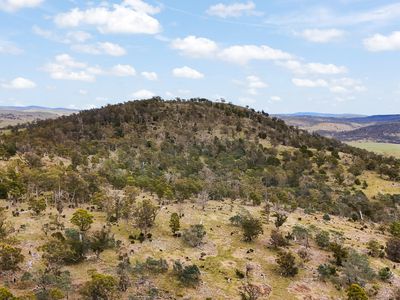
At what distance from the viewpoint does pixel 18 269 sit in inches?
2562

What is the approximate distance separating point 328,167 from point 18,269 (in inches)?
5850

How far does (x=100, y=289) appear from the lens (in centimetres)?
5812

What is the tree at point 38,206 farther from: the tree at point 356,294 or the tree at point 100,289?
the tree at point 356,294

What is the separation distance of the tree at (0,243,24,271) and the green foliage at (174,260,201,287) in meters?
25.8

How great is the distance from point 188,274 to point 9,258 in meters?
28.8

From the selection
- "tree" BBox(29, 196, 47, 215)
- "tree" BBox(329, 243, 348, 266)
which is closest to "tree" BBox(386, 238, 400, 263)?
"tree" BBox(329, 243, 348, 266)

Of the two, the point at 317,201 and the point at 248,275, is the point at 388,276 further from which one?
the point at 317,201

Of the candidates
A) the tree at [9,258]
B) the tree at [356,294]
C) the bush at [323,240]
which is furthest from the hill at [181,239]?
the tree at [356,294]

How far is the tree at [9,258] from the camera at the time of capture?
2495 inches

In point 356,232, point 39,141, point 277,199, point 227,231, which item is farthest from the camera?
point 39,141

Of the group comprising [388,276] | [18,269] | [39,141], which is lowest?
[388,276]

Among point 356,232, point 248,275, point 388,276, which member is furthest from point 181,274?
point 356,232

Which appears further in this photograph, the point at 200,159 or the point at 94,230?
the point at 200,159

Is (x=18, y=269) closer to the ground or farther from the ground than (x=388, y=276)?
farther from the ground
